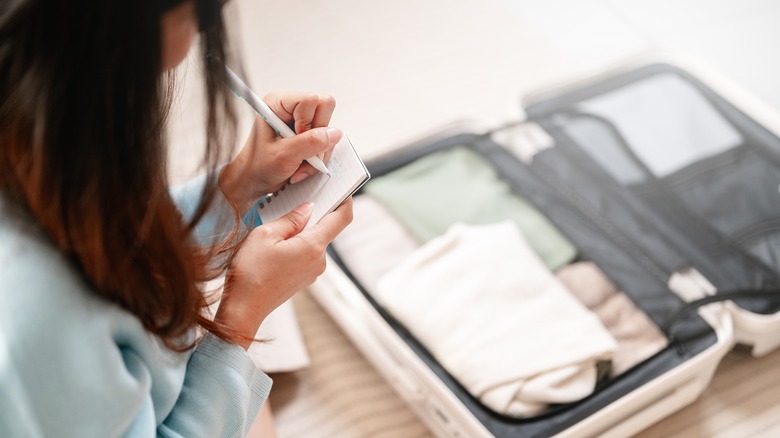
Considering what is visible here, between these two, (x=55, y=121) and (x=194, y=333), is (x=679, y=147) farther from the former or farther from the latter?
(x=55, y=121)

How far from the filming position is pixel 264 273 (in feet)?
2.40

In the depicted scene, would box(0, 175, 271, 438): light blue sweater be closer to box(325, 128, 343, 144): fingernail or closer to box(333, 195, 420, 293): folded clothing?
box(325, 128, 343, 144): fingernail

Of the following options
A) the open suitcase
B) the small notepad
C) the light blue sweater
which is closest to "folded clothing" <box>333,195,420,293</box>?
the open suitcase

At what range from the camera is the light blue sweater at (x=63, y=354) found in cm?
58

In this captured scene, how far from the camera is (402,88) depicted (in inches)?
61.0

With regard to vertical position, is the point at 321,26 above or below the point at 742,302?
above

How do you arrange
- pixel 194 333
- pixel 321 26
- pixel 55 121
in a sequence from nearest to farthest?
pixel 55 121 < pixel 194 333 < pixel 321 26

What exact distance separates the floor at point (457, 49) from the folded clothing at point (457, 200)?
0.08 metres

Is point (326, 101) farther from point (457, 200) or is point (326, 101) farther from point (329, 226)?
point (457, 200)

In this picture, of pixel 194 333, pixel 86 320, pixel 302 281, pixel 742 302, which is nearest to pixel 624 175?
pixel 742 302

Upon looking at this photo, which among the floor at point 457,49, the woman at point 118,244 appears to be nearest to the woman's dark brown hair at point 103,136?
the woman at point 118,244

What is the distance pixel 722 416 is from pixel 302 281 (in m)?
0.63

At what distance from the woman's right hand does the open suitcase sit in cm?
29

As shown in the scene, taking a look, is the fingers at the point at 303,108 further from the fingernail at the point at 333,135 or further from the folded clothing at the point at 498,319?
the folded clothing at the point at 498,319
